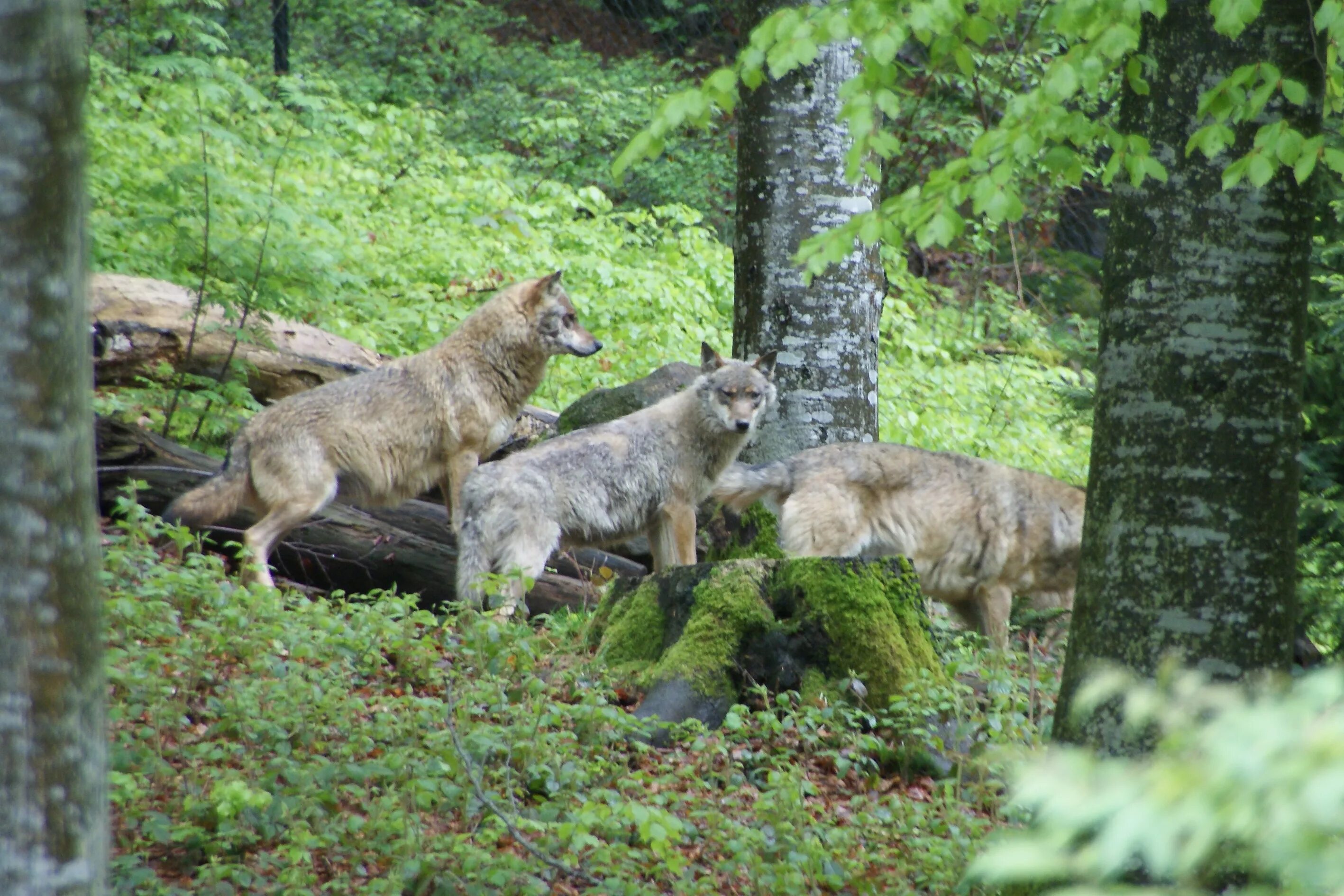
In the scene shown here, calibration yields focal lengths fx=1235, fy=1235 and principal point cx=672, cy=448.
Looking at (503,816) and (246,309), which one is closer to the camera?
(503,816)

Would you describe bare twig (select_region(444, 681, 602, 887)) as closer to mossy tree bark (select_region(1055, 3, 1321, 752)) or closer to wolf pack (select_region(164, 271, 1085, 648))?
mossy tree bark (select_region(1055, 3, 1321, 752))

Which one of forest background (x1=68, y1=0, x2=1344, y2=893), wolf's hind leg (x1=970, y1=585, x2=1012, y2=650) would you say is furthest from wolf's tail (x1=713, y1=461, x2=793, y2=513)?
wolf's hind leg (x1=970, y1=585, x2=1012, y2=650)

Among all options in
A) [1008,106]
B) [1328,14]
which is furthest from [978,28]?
[1328,14]

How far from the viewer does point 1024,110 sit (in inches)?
157

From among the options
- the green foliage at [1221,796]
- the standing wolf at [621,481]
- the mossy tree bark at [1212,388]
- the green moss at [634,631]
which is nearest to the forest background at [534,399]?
the green foliage at [1221,796]

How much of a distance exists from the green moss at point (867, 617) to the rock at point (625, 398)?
3988 millimetres

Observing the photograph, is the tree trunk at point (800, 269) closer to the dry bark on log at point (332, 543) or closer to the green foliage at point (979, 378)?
the dry bark on log at point (332, 543)

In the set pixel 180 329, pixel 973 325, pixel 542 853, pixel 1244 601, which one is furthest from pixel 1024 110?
pixel 973 325

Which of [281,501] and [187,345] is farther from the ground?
[187,345]

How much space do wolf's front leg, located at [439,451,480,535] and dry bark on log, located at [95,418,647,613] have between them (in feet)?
1.95

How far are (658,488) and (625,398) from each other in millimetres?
1599

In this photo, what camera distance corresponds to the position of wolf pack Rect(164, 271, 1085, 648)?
853 cm

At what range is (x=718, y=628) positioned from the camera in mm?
6270

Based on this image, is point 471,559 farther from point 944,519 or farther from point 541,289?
point 944,519
